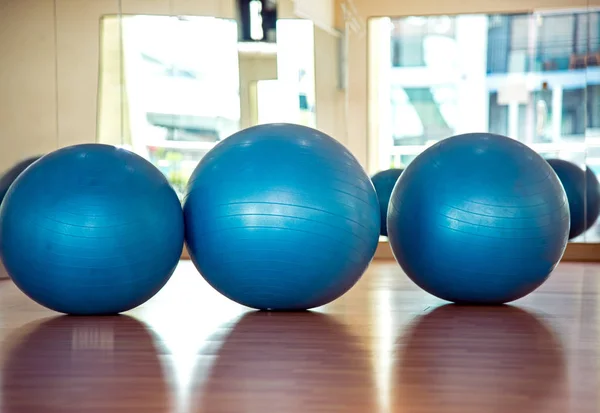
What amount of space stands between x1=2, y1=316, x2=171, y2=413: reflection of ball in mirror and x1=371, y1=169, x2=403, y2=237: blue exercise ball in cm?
302

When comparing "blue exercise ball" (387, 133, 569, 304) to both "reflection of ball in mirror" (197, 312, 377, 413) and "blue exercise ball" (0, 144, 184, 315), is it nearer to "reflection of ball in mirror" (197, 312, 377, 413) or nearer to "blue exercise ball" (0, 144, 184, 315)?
"reflection of ball in mirror" (197, 312, 377, 413)

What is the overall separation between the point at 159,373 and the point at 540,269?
1.89 metres

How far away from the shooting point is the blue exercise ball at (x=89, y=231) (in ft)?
9.62

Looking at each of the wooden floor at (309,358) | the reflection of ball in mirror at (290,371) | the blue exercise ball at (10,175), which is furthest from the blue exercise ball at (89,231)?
the blue exercise ball at (10,175)

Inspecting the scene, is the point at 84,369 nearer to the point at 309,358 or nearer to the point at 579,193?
the point at 309,358

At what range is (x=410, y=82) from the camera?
6.73m

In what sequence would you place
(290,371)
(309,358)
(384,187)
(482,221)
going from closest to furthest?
(290,371), (309,358), (482,221), (384,187)

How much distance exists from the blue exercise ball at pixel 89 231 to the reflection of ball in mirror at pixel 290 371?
0.47m

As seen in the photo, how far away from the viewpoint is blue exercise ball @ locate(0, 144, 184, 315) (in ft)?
9.62

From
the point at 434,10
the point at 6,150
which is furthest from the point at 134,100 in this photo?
the point at 434,10

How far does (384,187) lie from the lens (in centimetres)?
585

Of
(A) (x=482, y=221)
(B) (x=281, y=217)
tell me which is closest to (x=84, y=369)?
(B) (x=281, y=217)

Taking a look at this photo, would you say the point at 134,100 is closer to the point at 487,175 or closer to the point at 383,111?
the point at 383,111

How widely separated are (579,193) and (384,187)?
5.03 feet
